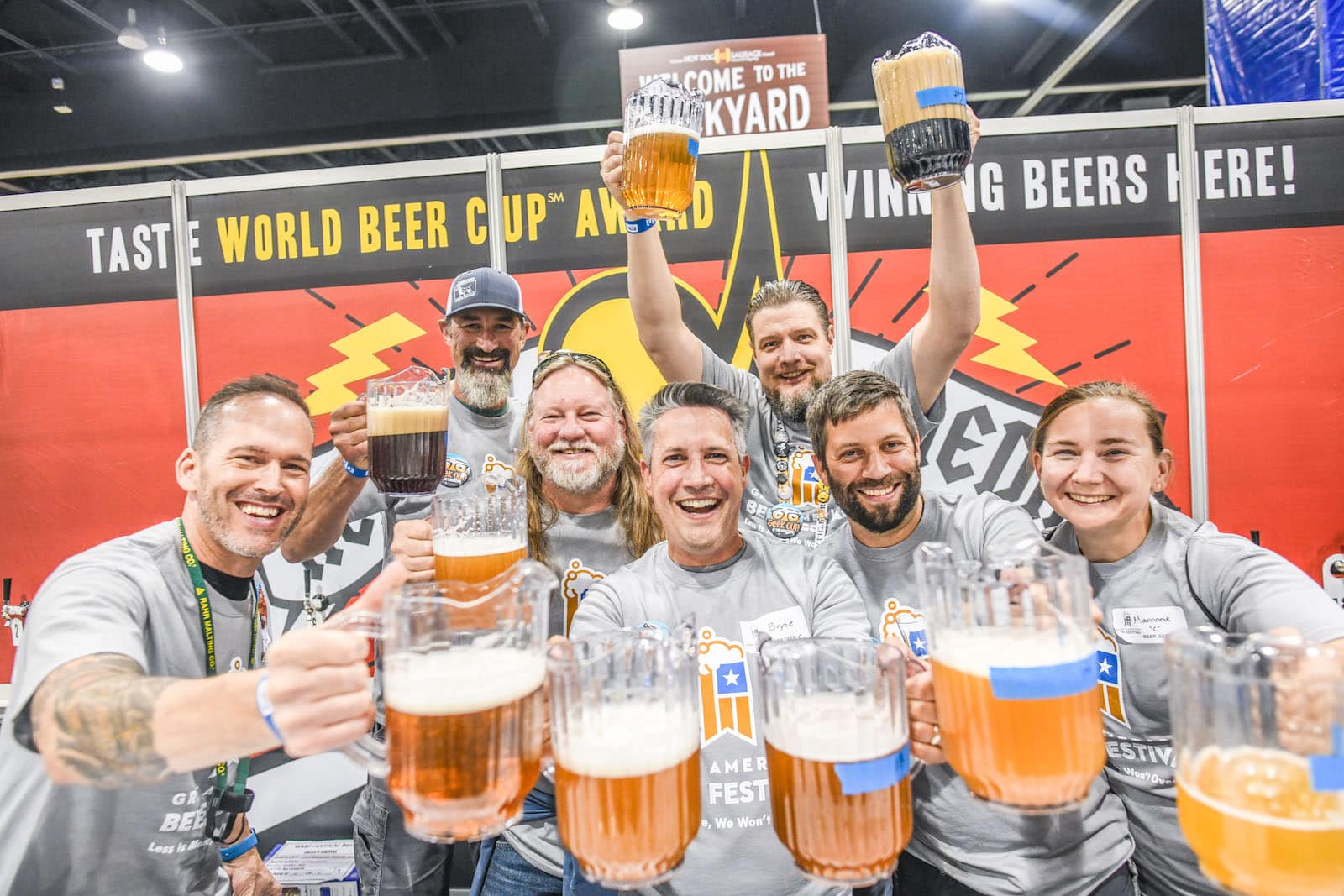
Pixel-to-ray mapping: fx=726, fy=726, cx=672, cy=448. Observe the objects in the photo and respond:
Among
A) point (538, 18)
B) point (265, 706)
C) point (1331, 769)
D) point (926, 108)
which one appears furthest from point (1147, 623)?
point (538, 18)

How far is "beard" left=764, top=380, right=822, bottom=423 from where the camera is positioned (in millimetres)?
2492

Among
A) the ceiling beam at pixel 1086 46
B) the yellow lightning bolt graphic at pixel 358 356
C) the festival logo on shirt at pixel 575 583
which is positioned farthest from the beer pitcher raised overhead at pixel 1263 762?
the ceiling beam at pixel 1086 46

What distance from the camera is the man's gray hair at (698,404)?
73.9 inches

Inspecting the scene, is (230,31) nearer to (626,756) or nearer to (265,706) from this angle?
(265,706)

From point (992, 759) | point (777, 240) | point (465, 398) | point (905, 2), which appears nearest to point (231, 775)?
point (465, 398)

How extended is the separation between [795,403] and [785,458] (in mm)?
200

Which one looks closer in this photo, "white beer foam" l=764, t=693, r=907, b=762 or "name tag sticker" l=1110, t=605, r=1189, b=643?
"white beer foam" l=764, t=693, r=907, b=762

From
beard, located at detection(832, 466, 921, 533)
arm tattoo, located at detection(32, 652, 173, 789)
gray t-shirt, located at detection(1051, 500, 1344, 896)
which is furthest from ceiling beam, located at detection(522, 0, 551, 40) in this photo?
arm tattoo, located at detection(32, 652, 173, 789)

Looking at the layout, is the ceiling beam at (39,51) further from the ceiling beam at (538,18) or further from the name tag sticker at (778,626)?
the name tag sticker at (778,626)

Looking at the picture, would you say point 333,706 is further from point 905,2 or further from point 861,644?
point 905,2

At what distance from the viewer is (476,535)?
1.49 m

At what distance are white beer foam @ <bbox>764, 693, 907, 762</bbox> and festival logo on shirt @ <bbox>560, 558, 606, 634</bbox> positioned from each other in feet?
3.61

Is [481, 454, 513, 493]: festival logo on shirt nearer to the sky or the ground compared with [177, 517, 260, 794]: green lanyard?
nearer to the sky

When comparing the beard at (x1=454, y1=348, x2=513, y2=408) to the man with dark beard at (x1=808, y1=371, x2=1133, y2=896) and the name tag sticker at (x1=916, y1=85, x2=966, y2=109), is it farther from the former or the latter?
the name tag sticker at (x1=916, y1=85, x2=966, y2=109)
